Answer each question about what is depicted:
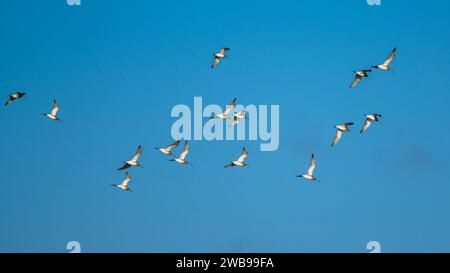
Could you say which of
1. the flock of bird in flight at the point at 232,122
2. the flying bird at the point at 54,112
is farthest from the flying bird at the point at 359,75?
the flying bird at the point at 54,112

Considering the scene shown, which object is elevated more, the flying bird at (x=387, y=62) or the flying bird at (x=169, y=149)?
the flying bird at (x=387, y=62)

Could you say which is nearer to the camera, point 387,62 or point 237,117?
point 387,62

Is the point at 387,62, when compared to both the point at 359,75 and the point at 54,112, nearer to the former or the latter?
the point at 359,75

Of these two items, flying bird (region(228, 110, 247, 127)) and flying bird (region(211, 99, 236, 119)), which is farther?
flying bird (region(228, 110, 247, 127))

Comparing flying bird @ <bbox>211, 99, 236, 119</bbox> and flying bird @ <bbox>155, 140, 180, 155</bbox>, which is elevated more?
flying bird @ <bbox>211, 99, 236, 119</bbox>

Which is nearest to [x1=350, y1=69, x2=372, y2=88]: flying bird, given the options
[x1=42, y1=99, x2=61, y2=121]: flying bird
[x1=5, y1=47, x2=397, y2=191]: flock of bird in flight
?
[x1=5, y1=47, x2=397, y2=191]: flock of bird in flight

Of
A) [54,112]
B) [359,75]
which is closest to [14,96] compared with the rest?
[54,112]

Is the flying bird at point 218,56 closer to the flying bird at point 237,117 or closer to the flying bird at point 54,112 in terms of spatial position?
the flying bird at point 237,117

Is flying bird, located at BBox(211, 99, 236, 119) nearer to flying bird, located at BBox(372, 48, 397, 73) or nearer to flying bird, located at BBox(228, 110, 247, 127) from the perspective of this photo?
flying bird, located at BBox(228, 110, 247, 127)
